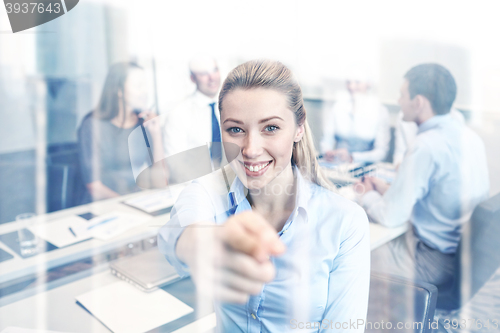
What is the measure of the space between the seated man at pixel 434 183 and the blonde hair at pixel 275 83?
42 centimetres

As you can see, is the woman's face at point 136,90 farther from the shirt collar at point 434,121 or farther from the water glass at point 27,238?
the shirt collar at point 434,121

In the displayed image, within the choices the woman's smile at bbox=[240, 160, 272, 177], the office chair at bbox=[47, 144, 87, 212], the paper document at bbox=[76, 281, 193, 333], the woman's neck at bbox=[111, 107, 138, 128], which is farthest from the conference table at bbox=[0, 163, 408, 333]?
the office chair at bbox=[47, 144, 87, 212]

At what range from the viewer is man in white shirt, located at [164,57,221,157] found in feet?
1.36

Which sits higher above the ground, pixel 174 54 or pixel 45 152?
pixel 174 54

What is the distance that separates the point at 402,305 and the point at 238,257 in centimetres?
54

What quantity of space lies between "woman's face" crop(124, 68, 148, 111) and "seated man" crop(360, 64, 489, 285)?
0.62 m

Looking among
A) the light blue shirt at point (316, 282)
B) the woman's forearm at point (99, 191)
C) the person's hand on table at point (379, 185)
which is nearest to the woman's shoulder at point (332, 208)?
the light blue shirt at point (316, 282)

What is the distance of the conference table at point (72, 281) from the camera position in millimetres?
492

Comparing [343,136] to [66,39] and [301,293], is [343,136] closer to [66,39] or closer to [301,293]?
[301,293]

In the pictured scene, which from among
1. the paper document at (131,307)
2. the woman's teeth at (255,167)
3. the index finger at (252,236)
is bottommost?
the paper document at (131,307)

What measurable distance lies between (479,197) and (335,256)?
57 centimetres

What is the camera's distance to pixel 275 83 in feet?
1.33

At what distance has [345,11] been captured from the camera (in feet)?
2.65

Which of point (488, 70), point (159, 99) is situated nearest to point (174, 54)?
point (159, 99)
